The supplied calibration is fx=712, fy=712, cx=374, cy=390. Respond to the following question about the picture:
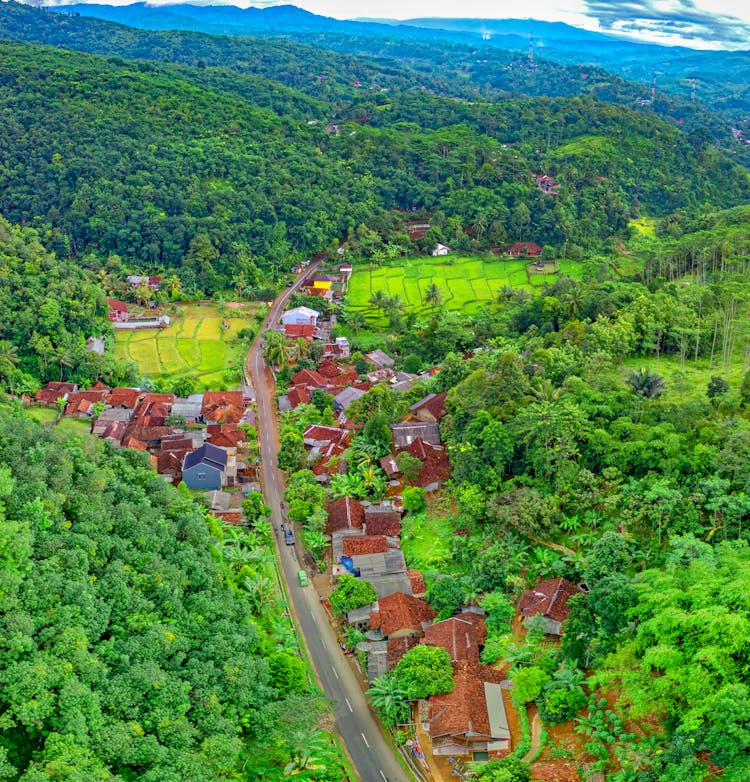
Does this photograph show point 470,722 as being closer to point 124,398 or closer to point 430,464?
point 430,464

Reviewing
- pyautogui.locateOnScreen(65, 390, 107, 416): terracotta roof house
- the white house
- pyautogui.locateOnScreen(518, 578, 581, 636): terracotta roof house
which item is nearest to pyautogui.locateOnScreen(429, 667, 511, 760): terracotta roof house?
pyautogui.locateOnScreen(518, 578, 581, 636): terracotta roof house

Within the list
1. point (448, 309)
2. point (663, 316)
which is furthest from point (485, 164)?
point (663, 316)

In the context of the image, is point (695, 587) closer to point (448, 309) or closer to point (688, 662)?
point (688, 662)

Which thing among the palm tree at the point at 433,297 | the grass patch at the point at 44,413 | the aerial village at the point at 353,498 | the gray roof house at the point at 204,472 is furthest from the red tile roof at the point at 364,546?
the palm tree at the point at 433,297

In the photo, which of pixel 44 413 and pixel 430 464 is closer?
pixel 430 464

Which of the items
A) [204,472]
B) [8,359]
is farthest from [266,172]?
[204,472]

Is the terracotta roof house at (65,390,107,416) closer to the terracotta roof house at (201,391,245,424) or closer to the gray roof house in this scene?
the terracotta roof house at (201,391,245,424)

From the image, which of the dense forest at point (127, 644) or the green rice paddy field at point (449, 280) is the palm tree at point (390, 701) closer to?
the dense forest at point (127, 644)
